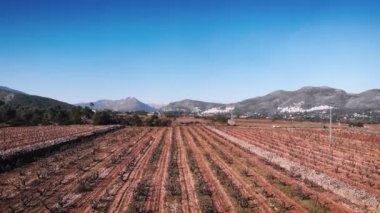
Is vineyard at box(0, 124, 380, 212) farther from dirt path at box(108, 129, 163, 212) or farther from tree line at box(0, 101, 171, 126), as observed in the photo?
tree line at box(0, 101, 171, 126)

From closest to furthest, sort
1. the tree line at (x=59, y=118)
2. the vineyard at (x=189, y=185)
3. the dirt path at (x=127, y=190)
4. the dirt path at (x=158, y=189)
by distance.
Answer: the dirt path at (x=127, y=190)
the dirt path at (x=158, y=189)
the vineyard at (x=189, y=185)
the tree line at (x=59, y=118)

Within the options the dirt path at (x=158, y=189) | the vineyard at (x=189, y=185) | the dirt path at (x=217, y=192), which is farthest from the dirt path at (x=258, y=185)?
the dirt path at (x=158, y=189)

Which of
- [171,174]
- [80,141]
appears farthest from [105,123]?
[171,174]

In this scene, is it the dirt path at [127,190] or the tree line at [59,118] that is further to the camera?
the tree line at [59,118]

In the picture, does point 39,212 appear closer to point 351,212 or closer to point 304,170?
point 351,212

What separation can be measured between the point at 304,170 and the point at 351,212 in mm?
9151

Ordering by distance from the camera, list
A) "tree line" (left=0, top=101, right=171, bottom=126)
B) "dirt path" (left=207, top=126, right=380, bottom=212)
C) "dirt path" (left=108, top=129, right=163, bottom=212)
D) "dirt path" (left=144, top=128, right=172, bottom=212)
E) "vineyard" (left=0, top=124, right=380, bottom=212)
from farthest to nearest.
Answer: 1. "tree line" (left=0, top=101, right=171, bottom=126)
2. "dirt path" (left=207, top=126, right=380, bottom=212)
3. "vineyard" (left=0, top=124, right=380, bottom=212)
4. "dirt path" (left=144, top=128, right=172, bottom=212)
5. "dirt path" (left=108, top=129, right=163, bottom=212)

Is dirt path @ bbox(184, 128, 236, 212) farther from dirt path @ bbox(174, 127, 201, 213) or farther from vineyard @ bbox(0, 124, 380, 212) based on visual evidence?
dirt path @ bbox(174, 127, 201, 213)

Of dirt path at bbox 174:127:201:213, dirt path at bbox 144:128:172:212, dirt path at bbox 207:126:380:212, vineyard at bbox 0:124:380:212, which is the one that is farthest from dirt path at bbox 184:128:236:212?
dirt path at bbox 207:126:380:212

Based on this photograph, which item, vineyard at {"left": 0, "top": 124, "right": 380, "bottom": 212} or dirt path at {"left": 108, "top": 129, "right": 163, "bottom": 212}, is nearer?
dirt path at {"left": 108, "top": 129, "right": 163, "bottom": 212}

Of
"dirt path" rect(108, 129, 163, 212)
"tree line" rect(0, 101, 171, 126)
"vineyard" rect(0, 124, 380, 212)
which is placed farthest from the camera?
"tree line" rect(0, 101, 171, 126)

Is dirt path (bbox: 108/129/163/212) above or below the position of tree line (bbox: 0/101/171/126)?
below

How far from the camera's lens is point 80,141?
5053 cm

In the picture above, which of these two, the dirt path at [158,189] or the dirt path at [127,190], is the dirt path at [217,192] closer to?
the dirt path at [158,189]
